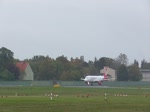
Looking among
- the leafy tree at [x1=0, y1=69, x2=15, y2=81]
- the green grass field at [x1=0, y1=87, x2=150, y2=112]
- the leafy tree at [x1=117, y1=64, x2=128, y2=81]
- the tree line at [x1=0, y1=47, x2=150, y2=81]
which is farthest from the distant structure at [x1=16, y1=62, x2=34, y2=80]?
the green grass field at [x1=0, y1=87, x2=150, y2=112]

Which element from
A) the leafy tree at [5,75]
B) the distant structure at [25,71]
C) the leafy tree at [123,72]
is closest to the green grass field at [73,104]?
the leafy tree at [5,75]

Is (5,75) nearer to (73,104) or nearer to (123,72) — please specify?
(123,72)

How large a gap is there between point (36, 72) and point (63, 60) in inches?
427

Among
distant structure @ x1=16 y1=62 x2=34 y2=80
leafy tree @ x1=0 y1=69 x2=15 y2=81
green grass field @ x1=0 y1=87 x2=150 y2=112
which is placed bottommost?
green grass field @ x1=0 y1=87 x2=150 y2=112

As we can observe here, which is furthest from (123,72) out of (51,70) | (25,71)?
(25,71)

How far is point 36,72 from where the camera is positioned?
184 m

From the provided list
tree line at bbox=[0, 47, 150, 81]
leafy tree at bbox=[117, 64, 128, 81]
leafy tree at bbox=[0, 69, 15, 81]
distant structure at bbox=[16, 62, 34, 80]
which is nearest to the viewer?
leafy tree at bbox=[0, 69, 15, 81]

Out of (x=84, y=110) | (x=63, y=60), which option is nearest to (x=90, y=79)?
(x=63, y=60)

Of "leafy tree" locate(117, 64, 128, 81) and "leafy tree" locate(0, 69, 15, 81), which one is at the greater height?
"leafy tree" locate(117, 64, 128, 81)

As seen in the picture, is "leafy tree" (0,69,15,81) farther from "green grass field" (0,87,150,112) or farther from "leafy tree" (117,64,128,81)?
"green grass field" (0,87,150,112)

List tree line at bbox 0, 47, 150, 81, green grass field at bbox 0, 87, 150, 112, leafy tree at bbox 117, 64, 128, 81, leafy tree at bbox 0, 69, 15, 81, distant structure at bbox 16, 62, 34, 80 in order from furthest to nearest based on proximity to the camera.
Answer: leafy tree at bbox 117, 64, 128, 81, distant structure at bbox 16, 62, 34, 80, tree line at bbox 0, 47, 150, 81, leafy tree at bbox 0, 69, 15, 81, green grass field at bbox 0, 87, 150, 112

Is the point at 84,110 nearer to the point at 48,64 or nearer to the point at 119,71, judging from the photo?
the point at 48,64

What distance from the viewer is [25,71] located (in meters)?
174

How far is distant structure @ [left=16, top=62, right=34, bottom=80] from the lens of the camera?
6700 inches
